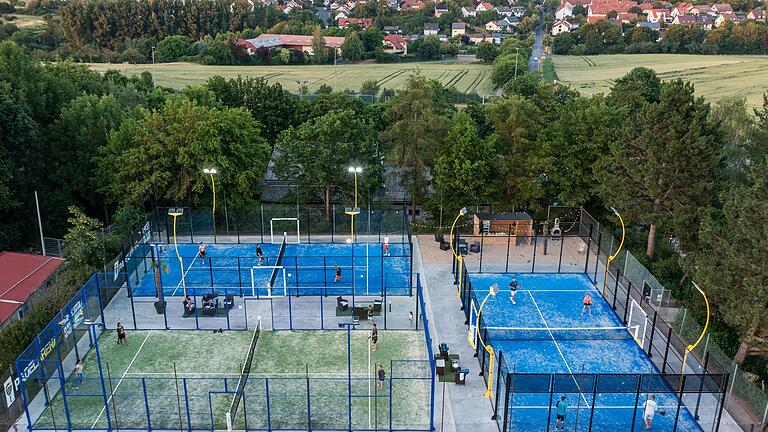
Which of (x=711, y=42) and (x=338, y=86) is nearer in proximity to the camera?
(x=338, y=86)

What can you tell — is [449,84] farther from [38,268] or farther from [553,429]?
[553,429]

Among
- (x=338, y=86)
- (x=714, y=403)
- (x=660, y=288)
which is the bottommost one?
(x=714, y=403)

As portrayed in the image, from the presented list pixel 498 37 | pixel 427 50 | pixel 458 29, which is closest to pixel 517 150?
pixel 427 50

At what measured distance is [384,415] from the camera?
21422mm

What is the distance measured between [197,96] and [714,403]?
132 ft

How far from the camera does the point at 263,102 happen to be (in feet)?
174

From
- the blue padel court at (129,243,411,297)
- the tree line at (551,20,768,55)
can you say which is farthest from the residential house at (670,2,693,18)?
the blue padel court at (129,243,411,297)

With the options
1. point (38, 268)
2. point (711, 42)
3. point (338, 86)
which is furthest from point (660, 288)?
point (711, 42)

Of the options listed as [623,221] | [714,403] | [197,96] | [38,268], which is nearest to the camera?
[714,403]

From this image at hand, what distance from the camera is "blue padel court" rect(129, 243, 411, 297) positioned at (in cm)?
3073

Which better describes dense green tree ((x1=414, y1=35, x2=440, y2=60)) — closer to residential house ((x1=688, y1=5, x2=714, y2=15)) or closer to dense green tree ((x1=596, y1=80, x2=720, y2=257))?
dense green tree ((x1=596, y1=80, x2=720, y2=257))

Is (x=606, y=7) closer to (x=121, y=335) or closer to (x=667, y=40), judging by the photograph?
(x=667, y=40)

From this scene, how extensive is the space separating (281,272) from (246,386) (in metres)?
10.7

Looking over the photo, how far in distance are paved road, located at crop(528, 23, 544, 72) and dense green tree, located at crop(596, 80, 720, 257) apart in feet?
189
